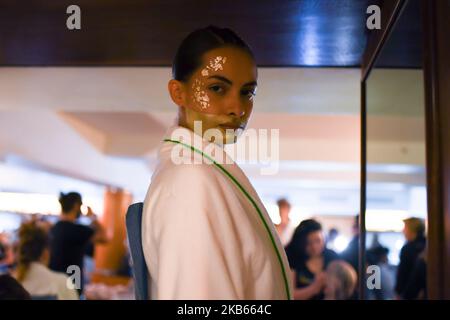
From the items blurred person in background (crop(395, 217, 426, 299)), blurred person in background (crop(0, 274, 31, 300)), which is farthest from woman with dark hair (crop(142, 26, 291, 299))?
blurred person in background (crop(395, 217, 426, 299))

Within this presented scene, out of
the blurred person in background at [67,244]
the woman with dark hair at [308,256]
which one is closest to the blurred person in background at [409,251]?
the woman with dark hair at [308,256]

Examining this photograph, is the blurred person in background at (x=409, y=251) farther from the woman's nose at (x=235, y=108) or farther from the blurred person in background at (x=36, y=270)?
the woman's nose at (x=235, y=108)

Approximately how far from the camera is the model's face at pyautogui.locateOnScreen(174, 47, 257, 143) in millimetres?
866

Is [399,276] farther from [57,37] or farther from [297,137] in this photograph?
[297,137]

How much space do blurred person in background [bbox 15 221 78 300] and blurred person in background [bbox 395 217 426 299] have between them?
6.28 ft

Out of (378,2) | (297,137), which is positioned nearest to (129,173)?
(297,137)

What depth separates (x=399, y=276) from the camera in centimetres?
352

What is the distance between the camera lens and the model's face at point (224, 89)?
2.84 feet

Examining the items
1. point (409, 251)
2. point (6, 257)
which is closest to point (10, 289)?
point (409, 251)

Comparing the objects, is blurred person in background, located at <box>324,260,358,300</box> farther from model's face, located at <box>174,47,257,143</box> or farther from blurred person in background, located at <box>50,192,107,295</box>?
model's face, located at <box>174,47,257,143</box>

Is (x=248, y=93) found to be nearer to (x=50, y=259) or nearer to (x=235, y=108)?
(x=235, y=108)

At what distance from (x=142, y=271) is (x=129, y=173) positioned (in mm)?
8222

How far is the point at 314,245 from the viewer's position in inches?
120

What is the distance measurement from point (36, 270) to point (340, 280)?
4.79 ft
